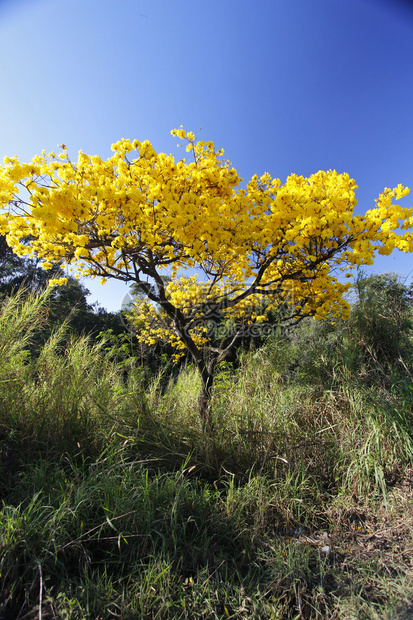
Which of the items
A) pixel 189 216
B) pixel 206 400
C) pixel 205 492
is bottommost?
pixel 205 492

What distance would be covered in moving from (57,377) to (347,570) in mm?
2780

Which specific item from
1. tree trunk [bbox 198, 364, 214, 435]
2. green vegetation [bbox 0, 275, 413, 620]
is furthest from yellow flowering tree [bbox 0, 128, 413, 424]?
green vegetation [bbox 0, 275, 413, 620]

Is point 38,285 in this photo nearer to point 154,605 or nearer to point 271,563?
point 154,605

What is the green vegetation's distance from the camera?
1325 millimetres

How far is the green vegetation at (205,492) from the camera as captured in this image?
52.2 inches

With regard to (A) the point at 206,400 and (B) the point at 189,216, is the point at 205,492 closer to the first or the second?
(A) the point at 206,400

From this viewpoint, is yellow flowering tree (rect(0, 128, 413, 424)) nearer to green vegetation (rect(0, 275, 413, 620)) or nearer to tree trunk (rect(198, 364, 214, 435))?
tree trunk (rect(198, 364, 214, 435))

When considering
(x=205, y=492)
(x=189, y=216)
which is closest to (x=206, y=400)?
(x=205, y=492)

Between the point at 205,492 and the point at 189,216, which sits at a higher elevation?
the point at 189,216

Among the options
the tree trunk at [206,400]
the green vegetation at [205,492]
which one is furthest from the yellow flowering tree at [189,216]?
the green vegetation at [205,492]

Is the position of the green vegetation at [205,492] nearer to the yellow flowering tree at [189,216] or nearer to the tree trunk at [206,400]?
the tree trunk at [206,400]

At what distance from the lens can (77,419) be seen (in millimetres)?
2498

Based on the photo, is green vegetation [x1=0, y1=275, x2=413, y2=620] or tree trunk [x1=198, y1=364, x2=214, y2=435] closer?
green vegetation [x1=0, y1=275, x2=413, y2=620]

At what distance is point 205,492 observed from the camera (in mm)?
1998
